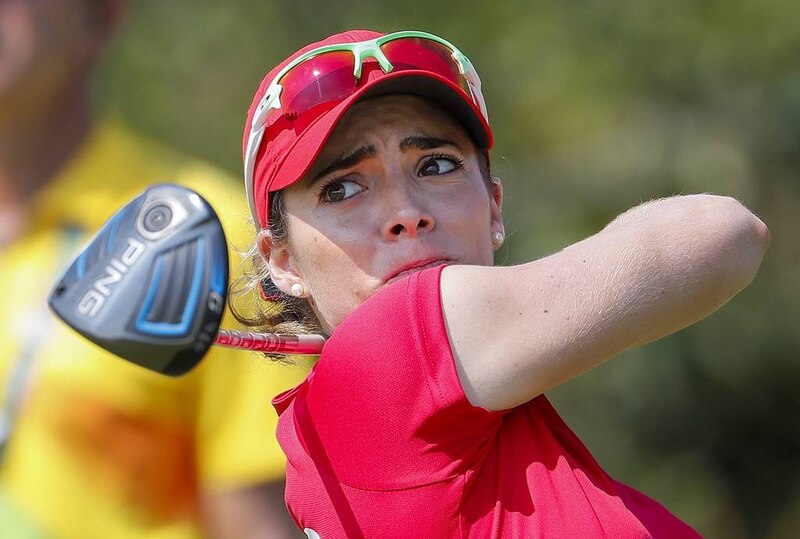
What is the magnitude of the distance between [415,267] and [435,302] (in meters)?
0.21

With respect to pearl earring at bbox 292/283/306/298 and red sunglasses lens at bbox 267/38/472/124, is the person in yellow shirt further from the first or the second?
red sunglasses lens at bbox 267/38/472/124

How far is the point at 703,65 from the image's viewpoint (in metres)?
6.95

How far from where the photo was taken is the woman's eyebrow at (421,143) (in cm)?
221

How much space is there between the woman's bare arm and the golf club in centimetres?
35

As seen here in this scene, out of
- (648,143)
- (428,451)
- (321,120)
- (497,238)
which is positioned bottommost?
(648,143)

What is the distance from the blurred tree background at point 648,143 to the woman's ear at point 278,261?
14.0 ft

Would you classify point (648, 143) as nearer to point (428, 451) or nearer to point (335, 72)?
point (335, 72)

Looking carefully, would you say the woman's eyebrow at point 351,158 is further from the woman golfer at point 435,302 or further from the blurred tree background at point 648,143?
the blurred tree background at point 648,143

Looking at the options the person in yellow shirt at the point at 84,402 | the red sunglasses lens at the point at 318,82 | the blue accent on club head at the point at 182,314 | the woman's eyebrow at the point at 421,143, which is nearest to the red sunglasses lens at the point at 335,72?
the red sunglasses lens at the point at 318,82

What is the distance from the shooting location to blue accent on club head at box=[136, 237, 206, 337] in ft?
5.75

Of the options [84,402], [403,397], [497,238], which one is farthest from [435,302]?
[84,402]

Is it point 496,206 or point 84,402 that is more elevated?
point 496,206

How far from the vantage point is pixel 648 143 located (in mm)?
6867

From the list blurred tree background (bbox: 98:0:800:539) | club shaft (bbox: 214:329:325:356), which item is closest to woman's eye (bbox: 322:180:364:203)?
club shaft (bbox: 214:329:325:356)
